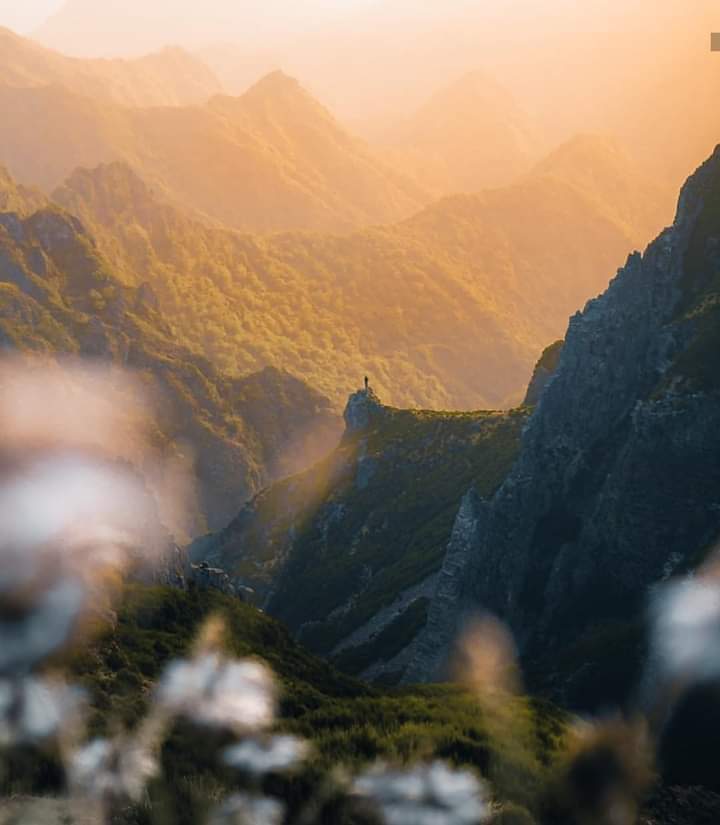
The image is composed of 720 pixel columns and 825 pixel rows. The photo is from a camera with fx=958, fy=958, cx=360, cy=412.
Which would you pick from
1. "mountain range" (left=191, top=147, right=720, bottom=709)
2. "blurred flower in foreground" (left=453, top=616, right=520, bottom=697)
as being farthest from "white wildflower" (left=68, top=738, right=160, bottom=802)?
"blurred flower in foreground" (left=453, top=616, right=520, bottom=697)

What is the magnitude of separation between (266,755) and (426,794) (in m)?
6.07

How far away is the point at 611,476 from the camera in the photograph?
3445 inches

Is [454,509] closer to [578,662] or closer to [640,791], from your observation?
[578,662]

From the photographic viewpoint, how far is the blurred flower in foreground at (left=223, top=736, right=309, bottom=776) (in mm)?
34375

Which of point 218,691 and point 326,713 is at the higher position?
point 218,691

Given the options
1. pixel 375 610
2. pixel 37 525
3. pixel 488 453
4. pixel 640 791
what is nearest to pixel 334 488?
pixel 488 453

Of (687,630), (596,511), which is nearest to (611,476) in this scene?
(596,511)

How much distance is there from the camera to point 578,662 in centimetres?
7588

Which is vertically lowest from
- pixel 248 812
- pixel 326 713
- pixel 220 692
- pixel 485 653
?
pixel 248 812

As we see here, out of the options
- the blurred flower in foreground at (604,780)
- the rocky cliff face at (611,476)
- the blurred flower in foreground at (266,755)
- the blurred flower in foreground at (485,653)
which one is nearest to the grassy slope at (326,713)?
the blurred flower in foreground at (266,755)

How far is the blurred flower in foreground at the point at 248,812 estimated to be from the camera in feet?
98.9

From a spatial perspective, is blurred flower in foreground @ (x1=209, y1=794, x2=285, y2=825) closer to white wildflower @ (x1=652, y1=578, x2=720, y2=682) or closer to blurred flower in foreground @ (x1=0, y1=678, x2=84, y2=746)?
blurred flower in foreground @ (x1=0, y1=678, x2=84, y2=746)

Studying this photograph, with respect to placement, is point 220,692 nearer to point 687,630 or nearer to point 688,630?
point 688,630

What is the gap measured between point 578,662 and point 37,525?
4461cm
